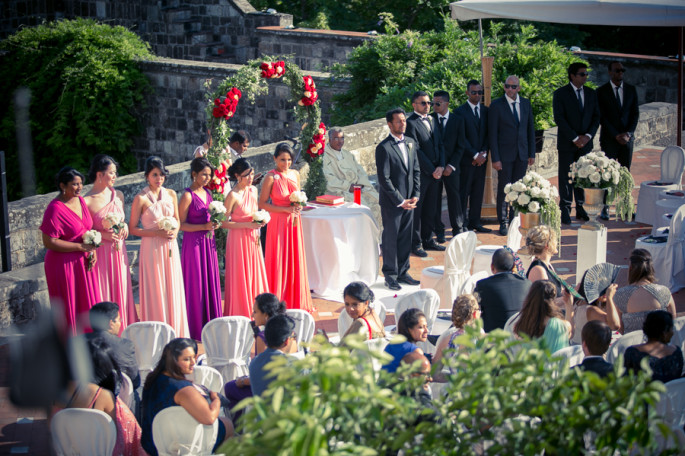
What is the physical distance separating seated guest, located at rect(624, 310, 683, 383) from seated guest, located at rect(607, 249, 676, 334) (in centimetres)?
116

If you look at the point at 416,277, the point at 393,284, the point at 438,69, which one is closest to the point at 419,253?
the point at 416,277

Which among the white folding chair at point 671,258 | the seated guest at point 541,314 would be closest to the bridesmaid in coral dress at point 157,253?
the seated guest at point 541,314

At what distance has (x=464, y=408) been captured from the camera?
122 inches

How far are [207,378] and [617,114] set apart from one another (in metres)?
7.88

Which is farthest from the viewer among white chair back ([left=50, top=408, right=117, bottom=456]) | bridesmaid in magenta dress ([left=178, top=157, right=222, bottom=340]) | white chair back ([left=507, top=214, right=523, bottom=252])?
white chair back ([left=507, top=214, right=523, bottom=252])

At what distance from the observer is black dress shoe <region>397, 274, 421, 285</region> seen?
9.73 metres

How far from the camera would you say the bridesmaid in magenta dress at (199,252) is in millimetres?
8102

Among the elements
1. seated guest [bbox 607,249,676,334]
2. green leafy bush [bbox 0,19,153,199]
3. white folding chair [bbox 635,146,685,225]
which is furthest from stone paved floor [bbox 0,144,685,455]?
green leafy bush [bbox 0,19,153,199]

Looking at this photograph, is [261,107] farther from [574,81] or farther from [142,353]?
[142,353]

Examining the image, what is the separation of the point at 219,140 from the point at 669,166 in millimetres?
6118

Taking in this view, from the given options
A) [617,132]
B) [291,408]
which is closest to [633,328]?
[291,408]

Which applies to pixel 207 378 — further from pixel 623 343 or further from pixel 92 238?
pixel 623 343

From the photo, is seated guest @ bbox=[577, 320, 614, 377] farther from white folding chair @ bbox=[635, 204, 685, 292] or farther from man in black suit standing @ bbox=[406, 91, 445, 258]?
man in black suit standing @ bbox=[406, 91, 445, 258]

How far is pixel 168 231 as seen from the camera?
7.75 metres
